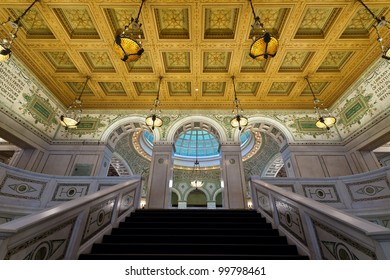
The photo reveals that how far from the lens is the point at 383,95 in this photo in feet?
20.4

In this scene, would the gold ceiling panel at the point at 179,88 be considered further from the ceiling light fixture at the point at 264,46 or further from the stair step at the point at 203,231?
the stair step at the point at 203,231

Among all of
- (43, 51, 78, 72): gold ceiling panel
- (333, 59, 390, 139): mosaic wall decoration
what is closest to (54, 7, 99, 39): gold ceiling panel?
(43, 51, 78, 72): gold ceiling panel

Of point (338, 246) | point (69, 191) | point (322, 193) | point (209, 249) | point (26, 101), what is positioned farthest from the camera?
point (26, 101)

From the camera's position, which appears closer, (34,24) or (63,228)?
(63,228)

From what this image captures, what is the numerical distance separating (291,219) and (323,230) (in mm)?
670

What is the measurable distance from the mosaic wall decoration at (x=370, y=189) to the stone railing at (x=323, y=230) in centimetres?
359

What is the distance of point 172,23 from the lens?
18.2 feet

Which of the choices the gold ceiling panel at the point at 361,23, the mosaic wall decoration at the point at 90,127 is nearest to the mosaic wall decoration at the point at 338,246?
the gold ceiling panel at the point at 361,23

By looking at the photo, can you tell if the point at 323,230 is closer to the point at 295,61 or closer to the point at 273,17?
the point at 273,17

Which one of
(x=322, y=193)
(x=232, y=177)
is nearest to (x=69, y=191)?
(x=232, y=177)

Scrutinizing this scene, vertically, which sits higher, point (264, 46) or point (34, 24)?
point (34, 24)

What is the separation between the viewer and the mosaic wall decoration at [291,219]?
276cm

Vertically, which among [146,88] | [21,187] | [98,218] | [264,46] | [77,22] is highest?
[146,88]
